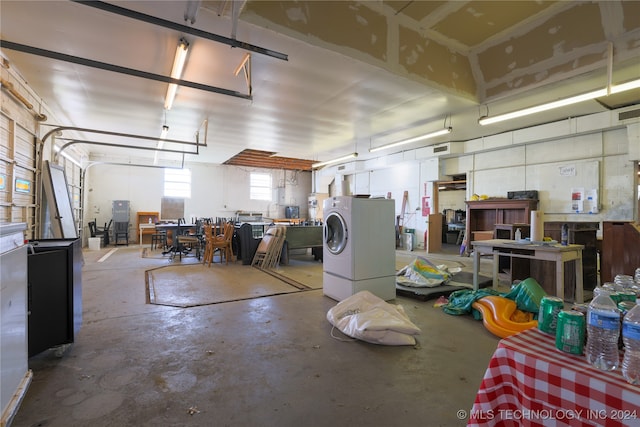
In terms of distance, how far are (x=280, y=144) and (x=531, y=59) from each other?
270 inches

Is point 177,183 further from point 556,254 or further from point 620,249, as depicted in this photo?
point 620,249

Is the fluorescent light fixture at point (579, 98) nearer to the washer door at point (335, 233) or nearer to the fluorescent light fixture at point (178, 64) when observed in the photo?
the washer door at point (335, 233)

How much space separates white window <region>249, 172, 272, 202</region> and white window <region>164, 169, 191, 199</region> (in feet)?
9.57

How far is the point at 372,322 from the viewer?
9.32 ft

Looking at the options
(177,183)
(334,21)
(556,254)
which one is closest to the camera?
(556,254)

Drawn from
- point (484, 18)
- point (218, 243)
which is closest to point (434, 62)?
point (484, 18)

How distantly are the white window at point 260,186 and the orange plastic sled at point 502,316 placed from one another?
12.6 m

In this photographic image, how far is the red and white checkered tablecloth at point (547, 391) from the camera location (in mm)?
890

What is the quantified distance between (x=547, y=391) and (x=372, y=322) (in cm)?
190

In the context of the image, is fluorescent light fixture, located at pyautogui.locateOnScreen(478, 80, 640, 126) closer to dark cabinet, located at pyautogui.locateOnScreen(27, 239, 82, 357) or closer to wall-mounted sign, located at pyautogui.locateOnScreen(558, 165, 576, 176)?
wall-mounted sign, located at pyautogui.locateOnScreen(558, 165, 576, 176)

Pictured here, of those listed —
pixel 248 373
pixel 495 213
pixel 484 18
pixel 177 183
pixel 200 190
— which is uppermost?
pixel 484 18

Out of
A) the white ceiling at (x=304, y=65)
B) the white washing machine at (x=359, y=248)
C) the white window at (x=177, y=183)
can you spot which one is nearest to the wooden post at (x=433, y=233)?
the white ceiling at (x=304, y=65)

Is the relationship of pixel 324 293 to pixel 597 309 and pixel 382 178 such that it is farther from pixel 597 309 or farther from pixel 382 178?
pixel 382 178

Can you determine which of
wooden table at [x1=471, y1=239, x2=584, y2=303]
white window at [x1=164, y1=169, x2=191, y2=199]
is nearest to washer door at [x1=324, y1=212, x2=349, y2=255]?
wooden table at [x1=471, y1=239, x2=584, y2=303]
